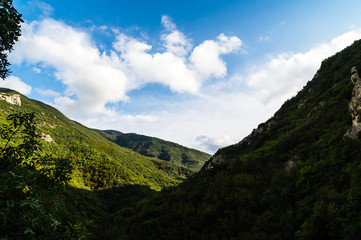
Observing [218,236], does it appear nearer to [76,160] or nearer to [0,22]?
[0,22]

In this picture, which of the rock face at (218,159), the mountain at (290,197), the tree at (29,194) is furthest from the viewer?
the rock face at (218,159)

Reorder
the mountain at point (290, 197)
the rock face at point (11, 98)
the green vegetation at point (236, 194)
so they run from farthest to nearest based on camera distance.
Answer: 1. the rock face at point (11, 98)
2. the mountain at point (290, 197)
3. the green vegetation at point (236, 194)

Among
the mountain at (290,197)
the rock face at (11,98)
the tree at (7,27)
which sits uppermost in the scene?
the rock face at (11,98)

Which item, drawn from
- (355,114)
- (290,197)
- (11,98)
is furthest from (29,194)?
(11,98)

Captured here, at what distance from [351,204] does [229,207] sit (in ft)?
22.7

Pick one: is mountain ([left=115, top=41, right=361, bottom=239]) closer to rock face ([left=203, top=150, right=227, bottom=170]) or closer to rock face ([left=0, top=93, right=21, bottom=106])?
rock face ([left=203, top=150, right=227, bottom=170])

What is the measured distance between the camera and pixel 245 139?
34156 millimetres

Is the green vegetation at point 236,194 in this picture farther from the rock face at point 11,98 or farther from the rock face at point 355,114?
the rock face at point 11,98

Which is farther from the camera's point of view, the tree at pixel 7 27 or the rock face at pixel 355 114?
the rock face at pixel 355 114

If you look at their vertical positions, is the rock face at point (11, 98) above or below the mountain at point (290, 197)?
above

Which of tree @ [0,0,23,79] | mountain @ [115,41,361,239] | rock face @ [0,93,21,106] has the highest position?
rock face @ [0,93,21,106]

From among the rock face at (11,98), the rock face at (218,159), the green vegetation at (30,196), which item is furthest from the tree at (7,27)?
the rock face at (11,98)

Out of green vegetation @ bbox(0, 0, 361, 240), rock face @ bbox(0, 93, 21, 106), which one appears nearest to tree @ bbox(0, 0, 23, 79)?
green vegetation @ bbox(0, 0, 361, 240)

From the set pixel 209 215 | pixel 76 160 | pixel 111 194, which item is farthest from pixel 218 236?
pixel 76 160
